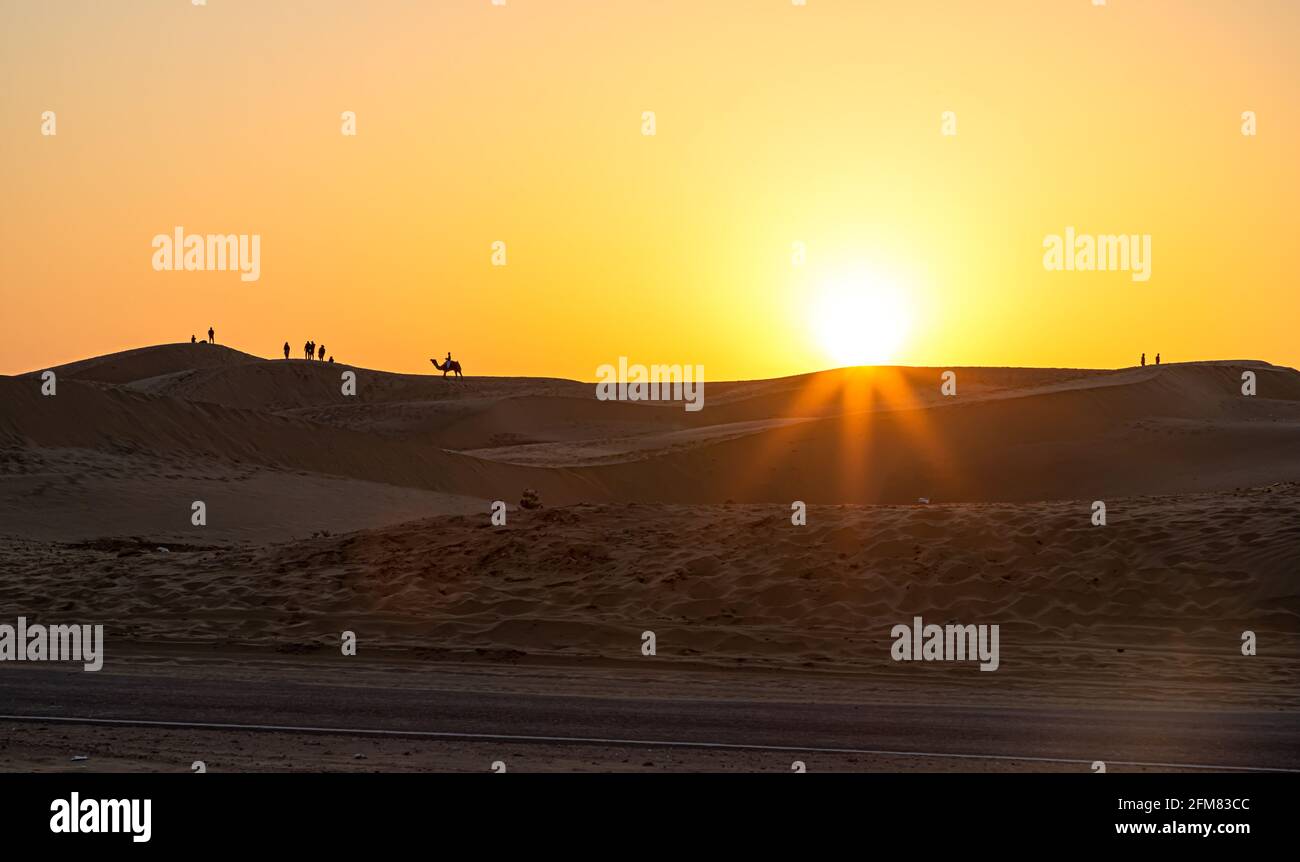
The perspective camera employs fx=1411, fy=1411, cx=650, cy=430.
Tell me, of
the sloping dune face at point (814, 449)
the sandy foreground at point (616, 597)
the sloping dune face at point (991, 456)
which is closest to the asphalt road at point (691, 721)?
the sandy foreground at point (616, 597)

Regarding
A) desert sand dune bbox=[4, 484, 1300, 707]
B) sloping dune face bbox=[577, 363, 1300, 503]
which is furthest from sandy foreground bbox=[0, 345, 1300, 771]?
sloping dune face bbox=[577, 363, 1300, 503]

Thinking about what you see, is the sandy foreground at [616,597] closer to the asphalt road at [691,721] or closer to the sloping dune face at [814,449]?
the asphalt road at [691,721]

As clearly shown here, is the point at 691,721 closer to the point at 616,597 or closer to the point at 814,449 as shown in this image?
the point at 616,597

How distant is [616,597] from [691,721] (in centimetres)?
772

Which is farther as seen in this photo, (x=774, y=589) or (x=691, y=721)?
(x=774, y=589)

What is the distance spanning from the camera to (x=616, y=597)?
2009cm

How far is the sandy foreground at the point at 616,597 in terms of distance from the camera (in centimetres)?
1196

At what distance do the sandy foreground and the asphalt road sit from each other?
101 millimetres

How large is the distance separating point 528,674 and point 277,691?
284 cm

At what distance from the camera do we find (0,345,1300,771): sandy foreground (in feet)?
39.2

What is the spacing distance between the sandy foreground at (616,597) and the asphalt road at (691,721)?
101 millimetres

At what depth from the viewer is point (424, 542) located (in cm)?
2380

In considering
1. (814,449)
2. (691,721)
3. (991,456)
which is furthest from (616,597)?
(814,449)

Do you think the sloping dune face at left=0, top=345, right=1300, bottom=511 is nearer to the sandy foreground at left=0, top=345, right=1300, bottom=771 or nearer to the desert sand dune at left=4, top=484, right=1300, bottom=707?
the sandy foreground at left=0, top=345, right=1300, bottom=771
